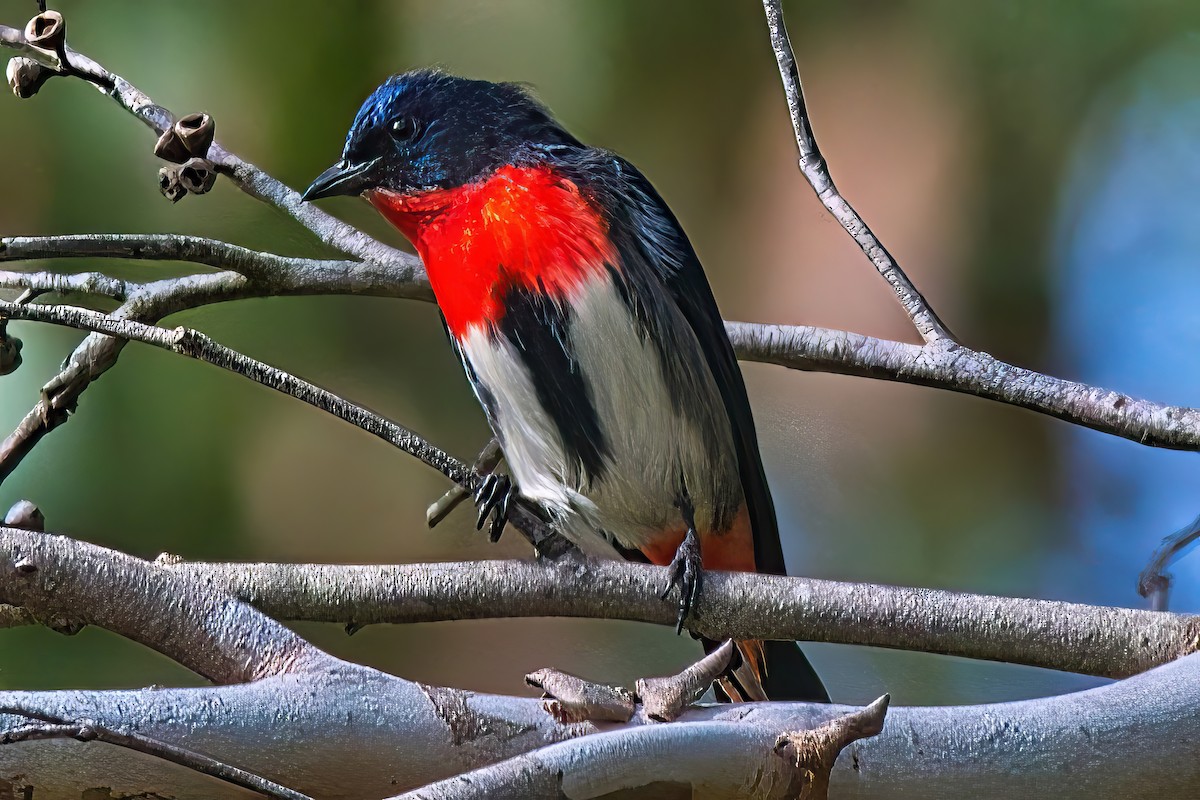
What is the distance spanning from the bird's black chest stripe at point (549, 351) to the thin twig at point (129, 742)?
0.50 meters

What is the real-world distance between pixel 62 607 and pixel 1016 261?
104 cm

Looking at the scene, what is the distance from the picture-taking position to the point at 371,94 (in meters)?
1.15

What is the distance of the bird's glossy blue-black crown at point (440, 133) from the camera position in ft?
3.65

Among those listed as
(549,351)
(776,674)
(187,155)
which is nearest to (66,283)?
(187,155)

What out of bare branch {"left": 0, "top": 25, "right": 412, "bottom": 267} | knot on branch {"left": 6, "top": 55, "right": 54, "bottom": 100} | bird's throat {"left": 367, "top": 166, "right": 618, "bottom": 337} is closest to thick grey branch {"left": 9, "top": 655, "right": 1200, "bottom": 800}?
bird's throat {"left": 367, "top": 166, "right": 618, "bottom": 337}

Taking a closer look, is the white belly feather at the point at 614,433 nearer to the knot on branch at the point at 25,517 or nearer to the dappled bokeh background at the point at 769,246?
the dappled bokeh background at the point at 769,246

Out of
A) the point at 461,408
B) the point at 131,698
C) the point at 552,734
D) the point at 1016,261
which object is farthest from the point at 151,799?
the point at 1016,261

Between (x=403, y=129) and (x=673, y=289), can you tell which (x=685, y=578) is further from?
(x=403, y=129)

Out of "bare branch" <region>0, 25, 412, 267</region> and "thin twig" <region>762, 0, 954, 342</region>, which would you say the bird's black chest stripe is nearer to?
"bare branch" <region>0, 25, 412, 267</region>

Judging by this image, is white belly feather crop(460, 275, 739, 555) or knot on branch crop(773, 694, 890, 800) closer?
knot on branch crop(773, 694, 890, 800)

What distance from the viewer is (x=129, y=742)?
0.71m

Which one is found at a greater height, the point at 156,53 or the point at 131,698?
the point at 156,53

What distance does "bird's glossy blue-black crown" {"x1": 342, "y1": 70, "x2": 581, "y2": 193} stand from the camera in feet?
3.65

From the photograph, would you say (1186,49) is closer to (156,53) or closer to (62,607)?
(156,53)
